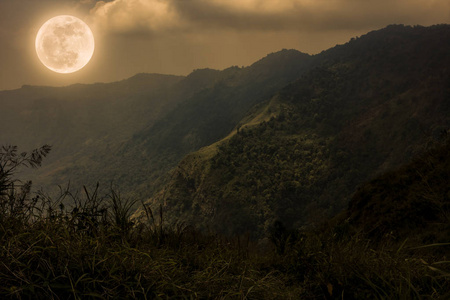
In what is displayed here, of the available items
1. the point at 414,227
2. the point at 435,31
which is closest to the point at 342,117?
the point at 435,31

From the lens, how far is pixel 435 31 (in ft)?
485

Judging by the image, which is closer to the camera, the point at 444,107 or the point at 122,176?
the point at 444,107

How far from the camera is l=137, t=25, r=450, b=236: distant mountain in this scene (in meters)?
81.6

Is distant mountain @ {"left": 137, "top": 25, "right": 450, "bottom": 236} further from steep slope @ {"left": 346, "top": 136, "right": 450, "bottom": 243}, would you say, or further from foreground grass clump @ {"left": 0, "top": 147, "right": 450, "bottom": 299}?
foreground grass clump @ {"left": 0, "top": 147, "right": 450, "bottom": 299}

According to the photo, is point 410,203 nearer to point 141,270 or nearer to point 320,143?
point 141,270

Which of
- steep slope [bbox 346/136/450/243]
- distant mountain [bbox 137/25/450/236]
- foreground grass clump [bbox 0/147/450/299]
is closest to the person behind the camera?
foreground grass clump [bbox 0/147/450/299]

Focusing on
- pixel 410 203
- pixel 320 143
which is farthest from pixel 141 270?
pixel 320 143

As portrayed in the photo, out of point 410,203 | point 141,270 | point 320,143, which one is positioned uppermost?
point 141,270

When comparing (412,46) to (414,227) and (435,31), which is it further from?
(414,227)

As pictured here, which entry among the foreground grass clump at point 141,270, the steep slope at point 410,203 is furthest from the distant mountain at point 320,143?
the foreground grass clump at point 141,270

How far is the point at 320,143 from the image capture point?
102 m

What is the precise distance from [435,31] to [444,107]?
93122 millimetres

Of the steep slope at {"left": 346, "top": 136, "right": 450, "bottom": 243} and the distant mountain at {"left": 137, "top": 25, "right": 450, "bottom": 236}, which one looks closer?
the steep slope at {"left": 346, "top": 136, "right": 450, "bottom": 243}

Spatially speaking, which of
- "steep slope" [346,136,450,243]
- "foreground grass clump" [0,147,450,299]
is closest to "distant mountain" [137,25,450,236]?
"steep slope" [346,136,450,243]
